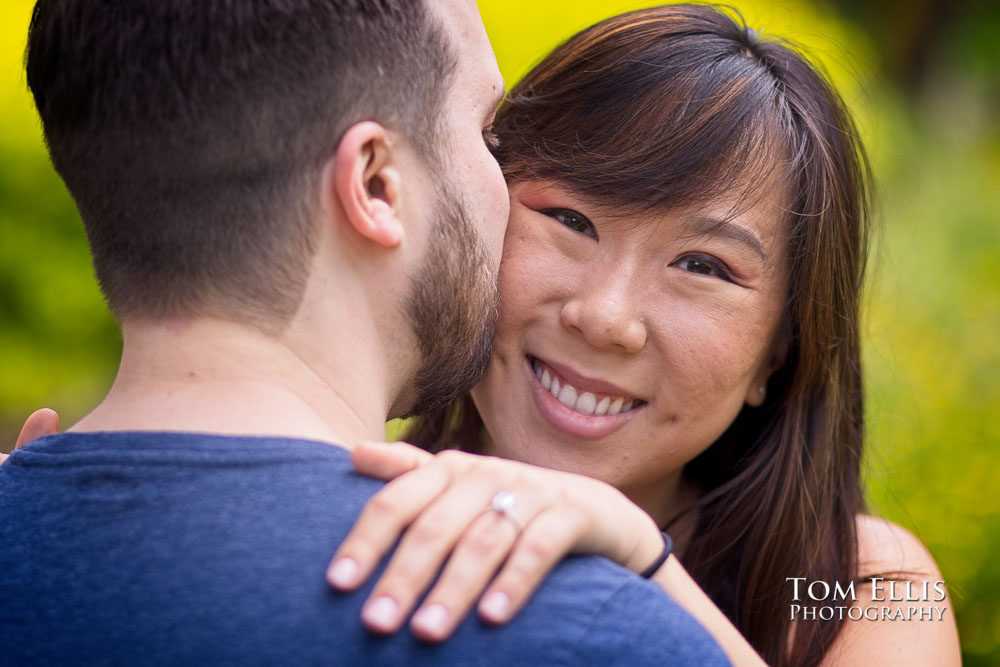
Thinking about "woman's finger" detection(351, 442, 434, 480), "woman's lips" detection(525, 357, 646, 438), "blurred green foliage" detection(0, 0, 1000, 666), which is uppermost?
"woman's finger" detection(351, 442, 434, 480)

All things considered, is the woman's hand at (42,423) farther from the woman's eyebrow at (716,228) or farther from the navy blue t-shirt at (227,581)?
the woman's eyebrow at (716,228)

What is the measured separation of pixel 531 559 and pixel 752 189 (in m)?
1.56

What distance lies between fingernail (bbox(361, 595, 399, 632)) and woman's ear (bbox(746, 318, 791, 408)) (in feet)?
6.14

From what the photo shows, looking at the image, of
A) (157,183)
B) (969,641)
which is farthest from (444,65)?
(969,641)

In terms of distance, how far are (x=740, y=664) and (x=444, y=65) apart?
130 cm

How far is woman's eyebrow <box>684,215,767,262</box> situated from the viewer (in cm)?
268

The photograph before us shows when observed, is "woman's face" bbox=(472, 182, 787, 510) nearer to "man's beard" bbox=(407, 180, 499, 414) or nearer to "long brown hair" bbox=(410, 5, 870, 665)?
"long brown hair" bbox=(410, 5, 870, 665)

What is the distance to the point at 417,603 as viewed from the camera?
1.46 metres

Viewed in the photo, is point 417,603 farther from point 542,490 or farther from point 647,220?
point 647,220

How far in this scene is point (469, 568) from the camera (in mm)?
1455

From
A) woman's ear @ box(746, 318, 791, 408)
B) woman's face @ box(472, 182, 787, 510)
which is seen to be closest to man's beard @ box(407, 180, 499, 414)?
woman's face @ box(472, 182, 787, 510)

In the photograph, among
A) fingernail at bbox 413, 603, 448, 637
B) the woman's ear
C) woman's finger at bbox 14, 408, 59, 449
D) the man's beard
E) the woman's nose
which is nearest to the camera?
fingernail at bbox 413, 603, 448, 637

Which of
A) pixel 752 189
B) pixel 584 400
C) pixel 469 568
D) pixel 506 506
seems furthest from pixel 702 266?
pixel 469 568

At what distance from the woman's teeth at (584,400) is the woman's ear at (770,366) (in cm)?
44
